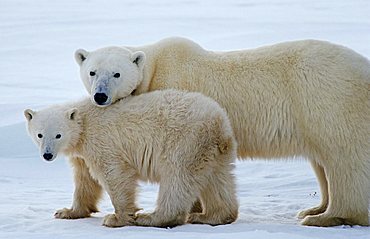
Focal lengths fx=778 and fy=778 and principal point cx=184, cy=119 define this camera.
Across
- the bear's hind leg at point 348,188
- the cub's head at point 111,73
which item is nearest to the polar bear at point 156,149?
the cub's head at point 111,73

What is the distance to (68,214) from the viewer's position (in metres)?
5.94

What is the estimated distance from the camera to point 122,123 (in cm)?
564

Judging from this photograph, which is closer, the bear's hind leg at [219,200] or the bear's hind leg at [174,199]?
the bear's hind leg at [174,199]

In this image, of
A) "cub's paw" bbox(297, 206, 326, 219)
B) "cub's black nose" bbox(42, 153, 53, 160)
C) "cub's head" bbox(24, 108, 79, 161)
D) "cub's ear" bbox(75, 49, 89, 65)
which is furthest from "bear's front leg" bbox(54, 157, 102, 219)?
"cub's paw" bbox(297, 206, 326, 219)

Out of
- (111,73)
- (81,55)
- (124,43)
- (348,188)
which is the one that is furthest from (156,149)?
(124,43)

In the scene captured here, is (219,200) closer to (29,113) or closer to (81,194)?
(81,194)

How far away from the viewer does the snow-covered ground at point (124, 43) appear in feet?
17.8

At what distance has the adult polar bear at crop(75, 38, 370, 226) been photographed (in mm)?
5539

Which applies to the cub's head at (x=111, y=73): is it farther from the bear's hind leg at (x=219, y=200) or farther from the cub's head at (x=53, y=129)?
the bear's hind leg at (x=219, y=200)

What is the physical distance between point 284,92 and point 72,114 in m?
1.56

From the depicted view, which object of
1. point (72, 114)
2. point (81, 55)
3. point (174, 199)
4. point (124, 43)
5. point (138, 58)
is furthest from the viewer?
point (124, 43)

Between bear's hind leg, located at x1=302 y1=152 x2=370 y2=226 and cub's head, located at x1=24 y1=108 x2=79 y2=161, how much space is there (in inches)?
72.9

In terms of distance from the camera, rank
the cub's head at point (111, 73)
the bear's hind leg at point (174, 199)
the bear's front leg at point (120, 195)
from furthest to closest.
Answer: the cub's head at point (111, 73), the bear's front leg at point (120, 195), the bear's hind leg at point (174, 199)

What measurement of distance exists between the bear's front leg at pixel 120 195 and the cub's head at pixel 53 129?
0.40 m
